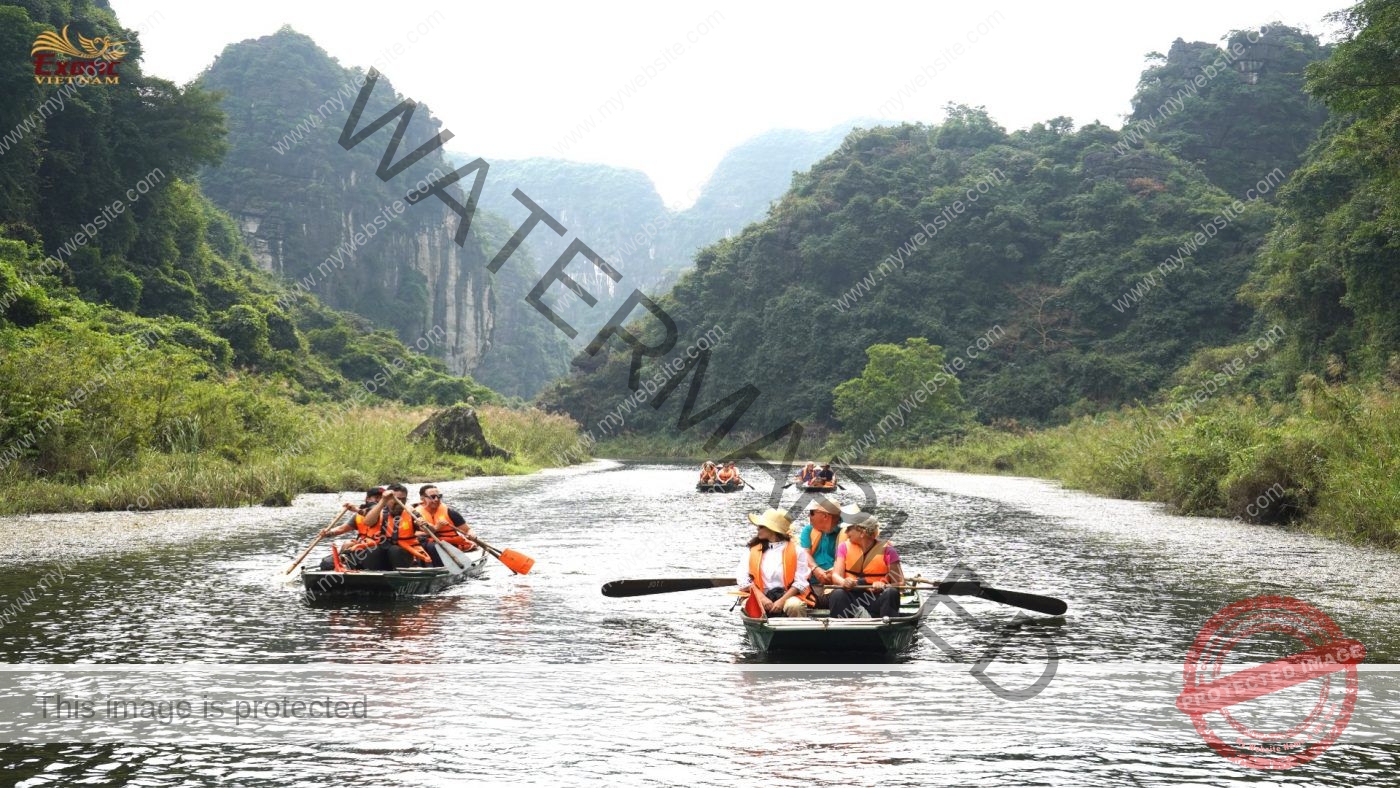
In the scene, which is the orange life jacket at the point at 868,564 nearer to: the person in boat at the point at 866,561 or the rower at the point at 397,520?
the person in boat at the point at 866,561

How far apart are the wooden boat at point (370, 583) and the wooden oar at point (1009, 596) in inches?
192

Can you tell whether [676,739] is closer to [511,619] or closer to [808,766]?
[808,766]

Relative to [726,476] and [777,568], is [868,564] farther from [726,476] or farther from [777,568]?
[726,476]

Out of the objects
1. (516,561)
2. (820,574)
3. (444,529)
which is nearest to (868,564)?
(820,574)

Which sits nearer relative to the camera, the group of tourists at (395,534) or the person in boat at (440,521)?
the group of tourists at (395,534)

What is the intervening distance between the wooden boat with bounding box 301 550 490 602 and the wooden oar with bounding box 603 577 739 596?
2140 mm

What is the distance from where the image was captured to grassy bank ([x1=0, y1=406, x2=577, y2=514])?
17.4m

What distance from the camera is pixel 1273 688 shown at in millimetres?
7133

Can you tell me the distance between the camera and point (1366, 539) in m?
14.3

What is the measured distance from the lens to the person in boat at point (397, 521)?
36.3 ft

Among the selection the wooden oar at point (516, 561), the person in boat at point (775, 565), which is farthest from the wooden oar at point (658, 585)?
the wooden oar at point (516, 561)

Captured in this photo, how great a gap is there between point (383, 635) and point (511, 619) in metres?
1.25

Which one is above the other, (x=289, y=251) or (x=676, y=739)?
(x=289, y=251)

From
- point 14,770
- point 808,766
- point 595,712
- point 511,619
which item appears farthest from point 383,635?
point 808,766
